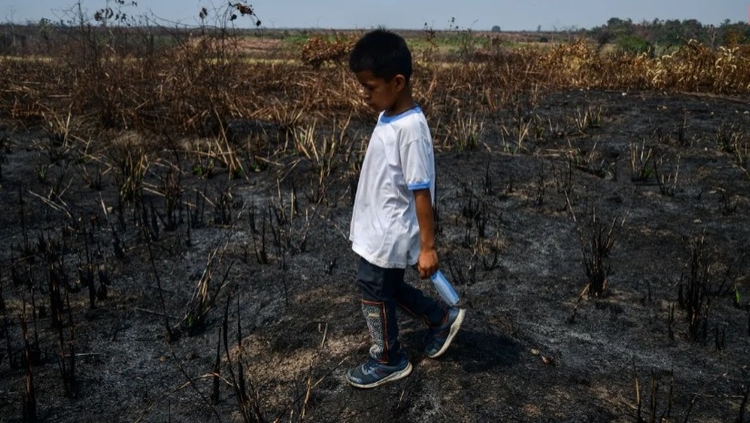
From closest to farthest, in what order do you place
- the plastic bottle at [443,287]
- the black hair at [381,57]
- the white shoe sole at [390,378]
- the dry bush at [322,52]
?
the black hair at [381,57], the plastic bottle at [443,287], the white shoe sole at [390,378], the dry bush at [322,52]

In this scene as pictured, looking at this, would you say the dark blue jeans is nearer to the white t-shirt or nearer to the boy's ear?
the white t-shirt

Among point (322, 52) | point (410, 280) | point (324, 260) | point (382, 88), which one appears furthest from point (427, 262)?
point (322, 52)

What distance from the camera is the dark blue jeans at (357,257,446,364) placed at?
8.86 ft

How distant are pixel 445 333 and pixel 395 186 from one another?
30.1 inches

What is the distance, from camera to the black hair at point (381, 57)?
248cm

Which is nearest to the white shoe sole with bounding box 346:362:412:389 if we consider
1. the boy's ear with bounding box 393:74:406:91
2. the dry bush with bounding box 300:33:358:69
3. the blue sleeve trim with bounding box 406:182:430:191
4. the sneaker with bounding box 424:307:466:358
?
the sneaker with bounding box 424:307:466:358

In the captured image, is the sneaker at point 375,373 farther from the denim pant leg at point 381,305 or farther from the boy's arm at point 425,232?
the boy's arm at point 425,232

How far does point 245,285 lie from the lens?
13.8ft

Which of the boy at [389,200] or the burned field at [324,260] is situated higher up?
Answer: the boy at [389,200]

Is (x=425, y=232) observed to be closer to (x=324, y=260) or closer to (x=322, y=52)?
(x=324, y=260)

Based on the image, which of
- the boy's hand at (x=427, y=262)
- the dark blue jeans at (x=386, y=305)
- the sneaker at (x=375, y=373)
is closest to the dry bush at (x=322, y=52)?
the dark blue jeans at (x=386, y=305)

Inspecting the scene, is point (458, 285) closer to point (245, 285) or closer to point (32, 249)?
point (245, 285)

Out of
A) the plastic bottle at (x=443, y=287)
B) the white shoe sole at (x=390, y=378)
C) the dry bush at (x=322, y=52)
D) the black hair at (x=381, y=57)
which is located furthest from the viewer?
the dry bush at (x=322, y=52)

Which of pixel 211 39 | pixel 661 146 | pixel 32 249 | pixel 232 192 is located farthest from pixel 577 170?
pixel 32 249
